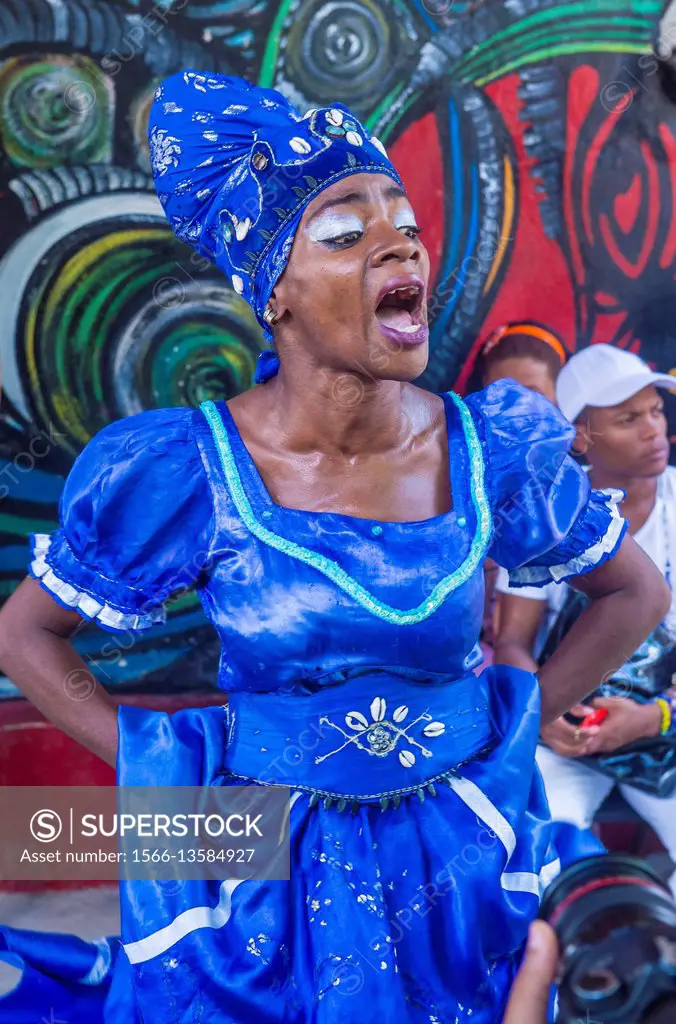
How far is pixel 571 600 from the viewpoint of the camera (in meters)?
2.58

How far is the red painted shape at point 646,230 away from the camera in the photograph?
104 inches

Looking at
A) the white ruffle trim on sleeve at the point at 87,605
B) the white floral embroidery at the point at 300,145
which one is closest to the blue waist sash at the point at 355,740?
the white ruffle trim on sleeve at the point at 87,605

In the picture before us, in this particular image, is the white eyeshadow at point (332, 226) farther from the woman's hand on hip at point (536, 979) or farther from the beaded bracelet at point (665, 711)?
the beaded bracelet at point (665, 711)

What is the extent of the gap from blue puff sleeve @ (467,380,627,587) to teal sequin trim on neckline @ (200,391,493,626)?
0.02m

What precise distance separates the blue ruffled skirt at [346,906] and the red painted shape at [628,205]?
1.60 meters

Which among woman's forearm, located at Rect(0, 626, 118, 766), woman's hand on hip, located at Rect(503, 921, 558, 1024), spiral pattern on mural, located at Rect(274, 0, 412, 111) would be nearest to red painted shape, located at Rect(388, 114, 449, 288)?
spiral pattern on mural, located at Rect(274, 0, 412, 111)

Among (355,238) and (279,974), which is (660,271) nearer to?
(355,238)

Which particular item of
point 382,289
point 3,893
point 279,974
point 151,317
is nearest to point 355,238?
point 382,289

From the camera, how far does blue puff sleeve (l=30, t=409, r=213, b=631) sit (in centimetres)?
144

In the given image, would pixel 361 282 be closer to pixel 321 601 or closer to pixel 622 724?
pixel 321 601

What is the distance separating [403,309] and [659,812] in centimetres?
172

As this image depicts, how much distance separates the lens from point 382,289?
1390 mm

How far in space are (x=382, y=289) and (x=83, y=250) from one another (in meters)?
1.41

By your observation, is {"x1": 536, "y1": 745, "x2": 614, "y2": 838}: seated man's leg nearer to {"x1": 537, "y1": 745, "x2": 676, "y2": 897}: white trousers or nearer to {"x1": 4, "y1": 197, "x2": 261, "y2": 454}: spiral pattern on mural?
{"x1": 537, "y1": 745, "x2": 676, "y2": 897}: white trousers
